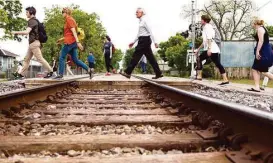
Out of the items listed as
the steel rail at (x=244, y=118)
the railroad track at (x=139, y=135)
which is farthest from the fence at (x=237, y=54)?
the steel rail at (x=244, y=118)

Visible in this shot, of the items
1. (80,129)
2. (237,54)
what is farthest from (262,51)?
(237,54)

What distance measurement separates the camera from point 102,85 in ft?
30.1

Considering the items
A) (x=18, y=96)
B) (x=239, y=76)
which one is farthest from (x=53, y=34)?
(x=18, y=96)

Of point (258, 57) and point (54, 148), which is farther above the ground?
point (258, 57)

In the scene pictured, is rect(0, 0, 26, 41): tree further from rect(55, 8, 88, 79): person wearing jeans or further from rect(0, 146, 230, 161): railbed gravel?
rect(0, 146, 230, 161): railbed gravel

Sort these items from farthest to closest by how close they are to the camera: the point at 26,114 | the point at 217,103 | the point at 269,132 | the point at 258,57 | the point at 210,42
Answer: the point at 210,42 < the point at 258,57 < the point at 26,114 < the point at 217,103 < the point at 269,132

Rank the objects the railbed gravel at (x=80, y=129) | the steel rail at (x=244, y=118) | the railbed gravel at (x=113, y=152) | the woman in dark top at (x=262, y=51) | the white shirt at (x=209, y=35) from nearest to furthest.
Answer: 1. the steel rail at (x=244, y=118)
2. the railbed gravel at (x=113, y=152)
3. the railbed gravel at (x=80, y=129)
4. the woman in dark top at (x=262, y=51)
5. the white shirt at (x=209, y=35)

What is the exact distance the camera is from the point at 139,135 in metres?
2.85

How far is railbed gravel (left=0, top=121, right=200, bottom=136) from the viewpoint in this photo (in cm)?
303

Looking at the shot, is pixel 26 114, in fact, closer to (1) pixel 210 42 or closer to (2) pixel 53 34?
(1) pixel 210 42

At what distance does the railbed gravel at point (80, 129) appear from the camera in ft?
9.95

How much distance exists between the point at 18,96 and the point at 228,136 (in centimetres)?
262

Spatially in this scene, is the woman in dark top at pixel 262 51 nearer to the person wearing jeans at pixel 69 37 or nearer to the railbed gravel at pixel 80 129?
the person wearing jeans at pixel 69 37

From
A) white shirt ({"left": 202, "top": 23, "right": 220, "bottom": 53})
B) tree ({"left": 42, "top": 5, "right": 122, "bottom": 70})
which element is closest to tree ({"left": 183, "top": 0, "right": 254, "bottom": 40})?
tree ({"left": 42, "top": 5, "right": 122, "bottom": 70})
